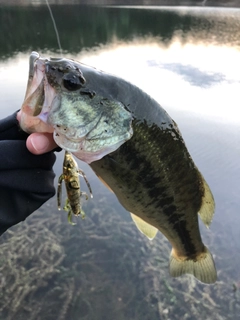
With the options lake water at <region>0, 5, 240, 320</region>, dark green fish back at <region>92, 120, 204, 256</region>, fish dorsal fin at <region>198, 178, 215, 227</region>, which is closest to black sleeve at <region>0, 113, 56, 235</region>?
dark green fish back at <region>92, 120, 204, 256</region>

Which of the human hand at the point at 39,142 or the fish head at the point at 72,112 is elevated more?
the fish head at the point at 72,112

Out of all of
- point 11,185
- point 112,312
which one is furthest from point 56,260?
point 11,185

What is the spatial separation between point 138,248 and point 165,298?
834 mm

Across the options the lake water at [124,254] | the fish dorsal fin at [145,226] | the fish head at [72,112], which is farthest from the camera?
the lake water at [124,254]

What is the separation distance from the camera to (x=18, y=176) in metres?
1.92

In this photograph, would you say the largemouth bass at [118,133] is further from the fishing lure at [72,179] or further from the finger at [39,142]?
the fishing lure at [72,179]

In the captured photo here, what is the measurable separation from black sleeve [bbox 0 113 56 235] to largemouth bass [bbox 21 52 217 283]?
0.82 ft

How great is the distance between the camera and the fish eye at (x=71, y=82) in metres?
1.68

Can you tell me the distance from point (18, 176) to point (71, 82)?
69 centimetres

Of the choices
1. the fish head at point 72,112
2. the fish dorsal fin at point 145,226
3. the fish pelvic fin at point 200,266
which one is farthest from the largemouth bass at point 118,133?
the fish pelvic fin at point 200,266

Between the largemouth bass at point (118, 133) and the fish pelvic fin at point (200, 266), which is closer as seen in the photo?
the largemouth bass at point (118, 133)

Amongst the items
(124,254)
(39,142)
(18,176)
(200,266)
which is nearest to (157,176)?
(39,142)

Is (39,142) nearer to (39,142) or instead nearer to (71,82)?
(39,142)

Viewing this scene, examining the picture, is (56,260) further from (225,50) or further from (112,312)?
(225,50)
